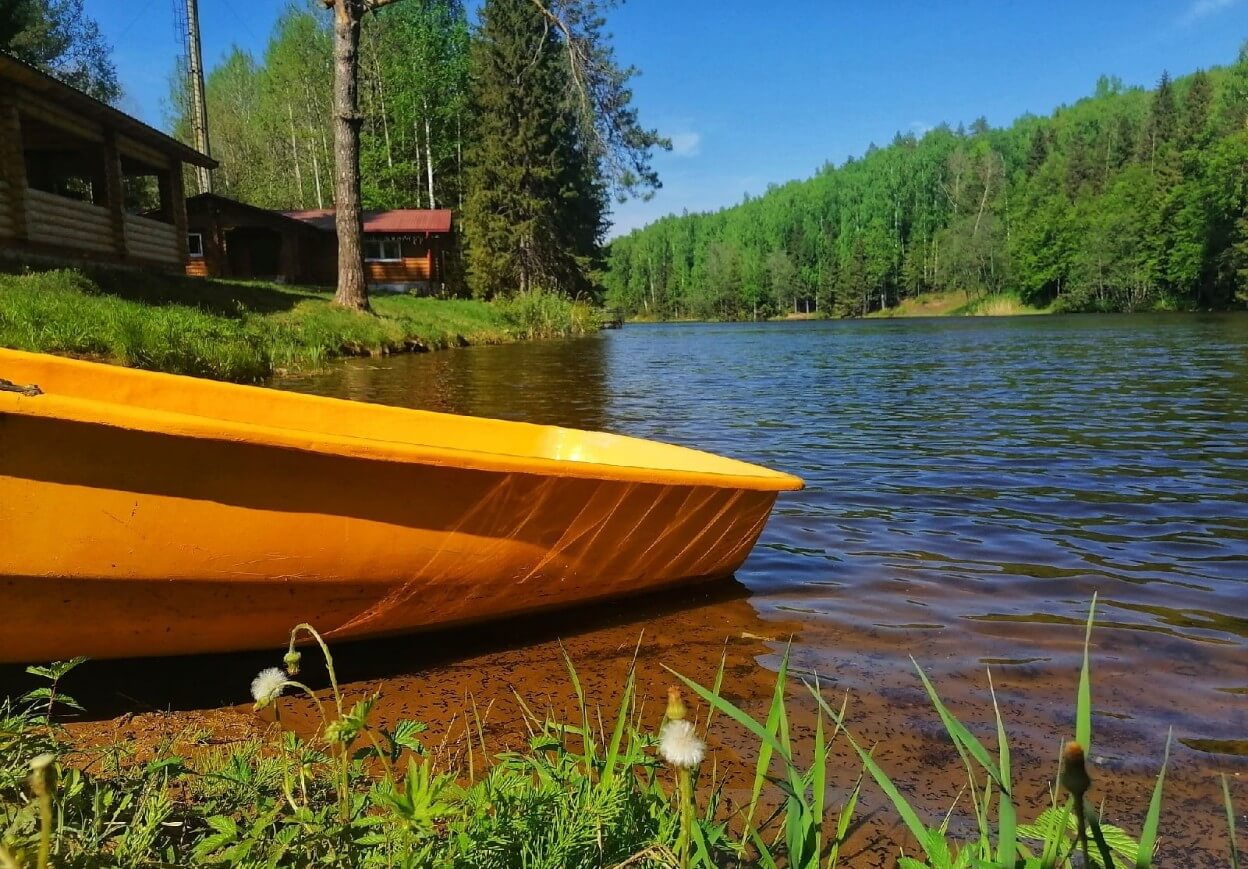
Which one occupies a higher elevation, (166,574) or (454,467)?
(454,467)

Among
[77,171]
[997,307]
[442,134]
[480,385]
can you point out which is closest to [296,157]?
[442,134]

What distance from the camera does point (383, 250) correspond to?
32219mm

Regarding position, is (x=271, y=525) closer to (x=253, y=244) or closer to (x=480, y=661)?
(x=480, y=661)

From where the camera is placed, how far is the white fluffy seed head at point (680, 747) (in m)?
0.92

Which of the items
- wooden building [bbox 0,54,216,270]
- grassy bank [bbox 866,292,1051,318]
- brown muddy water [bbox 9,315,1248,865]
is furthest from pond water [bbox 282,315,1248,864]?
grassy bank [bbox 866,292,1051,318]

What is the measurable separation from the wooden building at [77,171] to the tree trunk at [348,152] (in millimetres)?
3573

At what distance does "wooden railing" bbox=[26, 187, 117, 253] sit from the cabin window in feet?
57.5

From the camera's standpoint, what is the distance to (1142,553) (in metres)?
3.86

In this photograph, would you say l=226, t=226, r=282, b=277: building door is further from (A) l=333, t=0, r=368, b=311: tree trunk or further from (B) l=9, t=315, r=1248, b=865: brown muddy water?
(B) l=9, t=315, r=1248, b=865: brown muddy water

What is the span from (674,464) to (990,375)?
11140 mm

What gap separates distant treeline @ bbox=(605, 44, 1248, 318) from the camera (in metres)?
55.7

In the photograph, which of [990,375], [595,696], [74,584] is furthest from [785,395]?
[74,584]

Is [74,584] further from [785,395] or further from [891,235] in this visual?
[891,235]

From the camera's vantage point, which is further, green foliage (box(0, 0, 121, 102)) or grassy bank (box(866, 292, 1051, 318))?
grassy bank (box(866, 292, 1051, 318))
